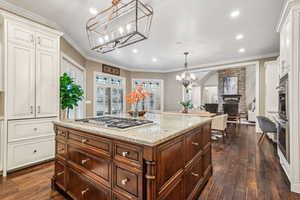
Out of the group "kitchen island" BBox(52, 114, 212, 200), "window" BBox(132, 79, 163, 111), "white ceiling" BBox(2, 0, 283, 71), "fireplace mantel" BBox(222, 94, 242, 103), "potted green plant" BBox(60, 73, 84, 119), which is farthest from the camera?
"fireplace mantel" BBox(222, 94, 242, 103)

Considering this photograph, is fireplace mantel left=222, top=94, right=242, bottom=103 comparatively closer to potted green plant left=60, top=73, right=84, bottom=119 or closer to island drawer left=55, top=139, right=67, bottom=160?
potted green plant left=60, top=73, right=84, bottom=119

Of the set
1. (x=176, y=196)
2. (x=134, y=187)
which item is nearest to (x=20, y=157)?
(x=134, y=187)

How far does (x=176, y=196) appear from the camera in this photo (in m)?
1.31

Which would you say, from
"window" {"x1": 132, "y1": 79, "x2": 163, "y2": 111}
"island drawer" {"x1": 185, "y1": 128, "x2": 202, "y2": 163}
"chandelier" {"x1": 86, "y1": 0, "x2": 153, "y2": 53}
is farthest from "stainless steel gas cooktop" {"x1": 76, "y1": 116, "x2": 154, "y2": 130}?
"window" {"x1": 132, "y1": 79, "x2": 163, "y2": 111}

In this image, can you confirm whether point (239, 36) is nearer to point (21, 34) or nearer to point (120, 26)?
point (120, 26)

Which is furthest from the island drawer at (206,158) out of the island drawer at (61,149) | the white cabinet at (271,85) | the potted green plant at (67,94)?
the white cabinet at (271,85)

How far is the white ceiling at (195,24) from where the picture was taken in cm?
248

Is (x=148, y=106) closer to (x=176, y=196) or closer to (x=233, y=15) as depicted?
(x=233, y=15)

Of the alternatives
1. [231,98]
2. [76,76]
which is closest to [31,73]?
[76,76]

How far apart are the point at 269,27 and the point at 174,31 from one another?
2215mm

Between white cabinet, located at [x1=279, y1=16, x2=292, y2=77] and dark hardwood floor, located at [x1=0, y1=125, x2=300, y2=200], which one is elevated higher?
white cabinet, located at [x1=279, y1=16, x2=292, y2=77]

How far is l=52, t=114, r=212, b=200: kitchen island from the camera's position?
1.03 metres

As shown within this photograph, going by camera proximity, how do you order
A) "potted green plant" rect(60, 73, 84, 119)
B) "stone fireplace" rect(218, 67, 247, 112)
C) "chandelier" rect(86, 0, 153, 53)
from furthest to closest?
"stone fireplace" rect(218, 67, 247, 112) → "potted green plant" rect(60, 73, 84, 119) → "chandelier" rect(86, 0, 153, 53)

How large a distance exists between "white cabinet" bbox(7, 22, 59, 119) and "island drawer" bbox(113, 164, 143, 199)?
→ 2.38 m
